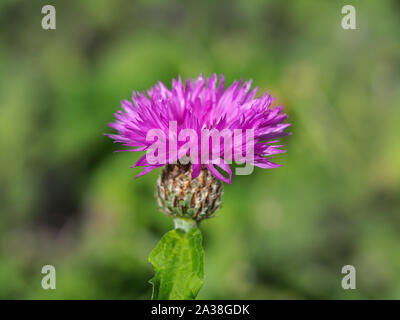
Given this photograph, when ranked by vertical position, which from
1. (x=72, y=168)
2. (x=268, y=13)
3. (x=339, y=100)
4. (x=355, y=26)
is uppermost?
(x=268, y=13)

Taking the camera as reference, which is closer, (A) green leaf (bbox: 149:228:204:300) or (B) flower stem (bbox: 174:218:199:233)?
(A) green leaf (bbox: 149:228:204:300)

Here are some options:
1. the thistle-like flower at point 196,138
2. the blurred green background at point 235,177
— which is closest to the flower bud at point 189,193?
the thistle-like flower at point 196,138

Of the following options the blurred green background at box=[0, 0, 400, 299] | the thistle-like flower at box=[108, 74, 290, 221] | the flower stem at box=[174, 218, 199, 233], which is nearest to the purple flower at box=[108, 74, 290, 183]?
the thistle-like flower at box=[108, 74, 290, 221]

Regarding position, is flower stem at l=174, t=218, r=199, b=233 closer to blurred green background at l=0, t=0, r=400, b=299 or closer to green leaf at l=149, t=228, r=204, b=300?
green leaf at l=149, t=228, r=204, b=300

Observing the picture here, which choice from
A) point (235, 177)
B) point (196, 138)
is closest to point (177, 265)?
point (196, 138)

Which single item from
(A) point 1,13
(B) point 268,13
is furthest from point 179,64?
(A) point 1,13

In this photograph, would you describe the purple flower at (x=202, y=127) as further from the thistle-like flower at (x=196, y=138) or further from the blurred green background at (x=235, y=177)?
the blurred green background at (x=235, y=177)
